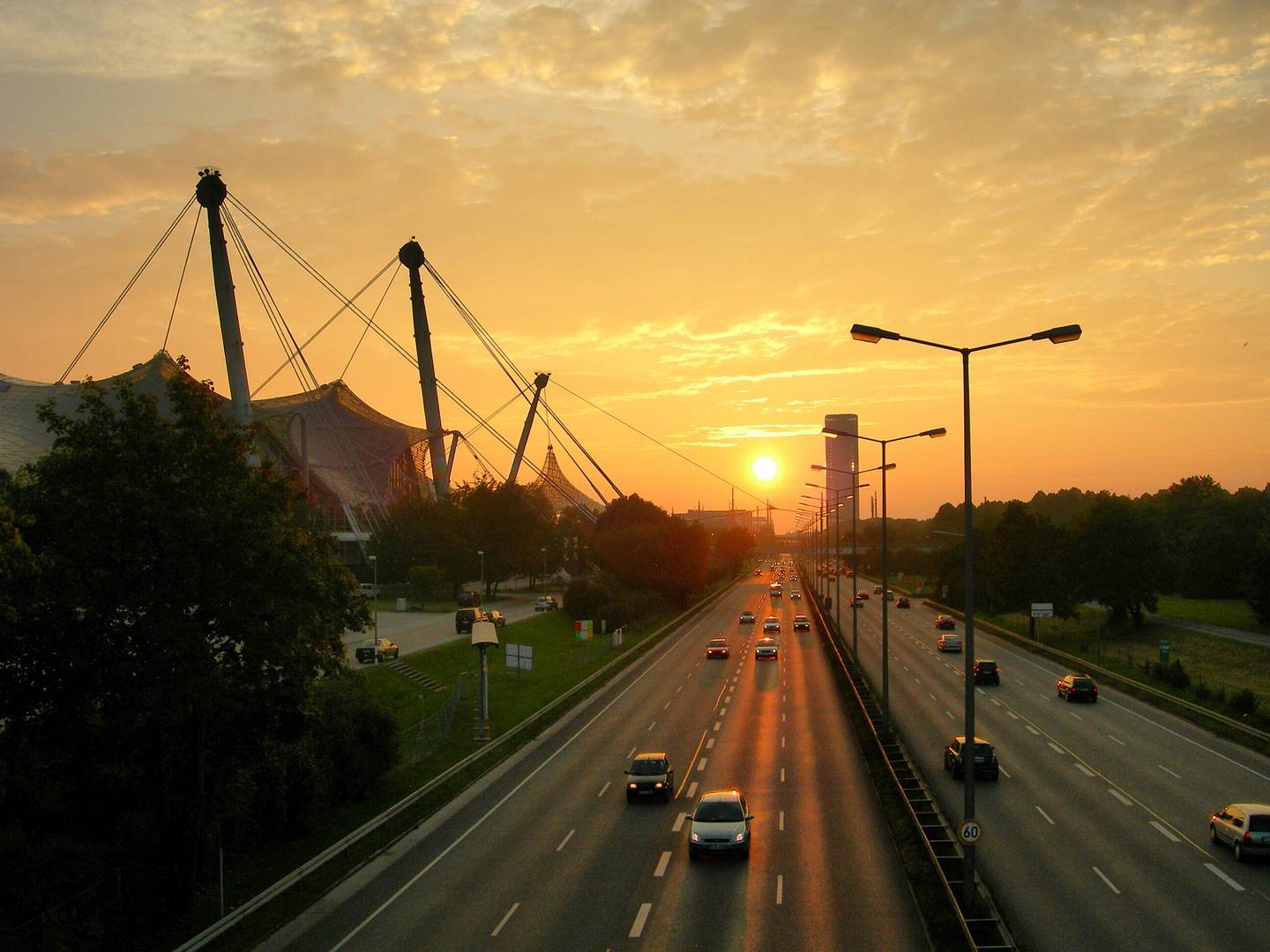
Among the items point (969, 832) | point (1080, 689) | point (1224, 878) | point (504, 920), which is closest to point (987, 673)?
point (1080, 689)

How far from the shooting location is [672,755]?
40.2m

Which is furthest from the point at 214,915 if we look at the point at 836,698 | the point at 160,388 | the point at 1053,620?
the point at 160,388

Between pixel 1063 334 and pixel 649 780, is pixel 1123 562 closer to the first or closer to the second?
pixel 649 780

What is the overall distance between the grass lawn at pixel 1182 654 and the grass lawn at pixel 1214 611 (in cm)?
436

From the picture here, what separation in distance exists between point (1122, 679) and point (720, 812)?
130 ft

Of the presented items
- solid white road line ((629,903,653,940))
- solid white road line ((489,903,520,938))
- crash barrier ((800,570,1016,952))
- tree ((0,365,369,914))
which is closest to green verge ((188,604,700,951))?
tree ((0,365,369,914))

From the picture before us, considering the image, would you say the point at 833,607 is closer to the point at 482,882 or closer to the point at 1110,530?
the point at 1110,530

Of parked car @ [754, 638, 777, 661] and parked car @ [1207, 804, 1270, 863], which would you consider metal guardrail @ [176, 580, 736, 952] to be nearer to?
parked car @ [754, 638, 777, 661]

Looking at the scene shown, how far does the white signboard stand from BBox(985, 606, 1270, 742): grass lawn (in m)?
32.0

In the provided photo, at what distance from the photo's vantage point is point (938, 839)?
86.8ft

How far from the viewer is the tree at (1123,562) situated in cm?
9325

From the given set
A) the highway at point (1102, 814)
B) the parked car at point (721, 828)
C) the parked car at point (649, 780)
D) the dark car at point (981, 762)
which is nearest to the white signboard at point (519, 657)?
the highway at point (1102, 814)

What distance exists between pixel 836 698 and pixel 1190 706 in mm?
15869

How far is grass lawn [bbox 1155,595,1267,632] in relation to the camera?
8906cm
